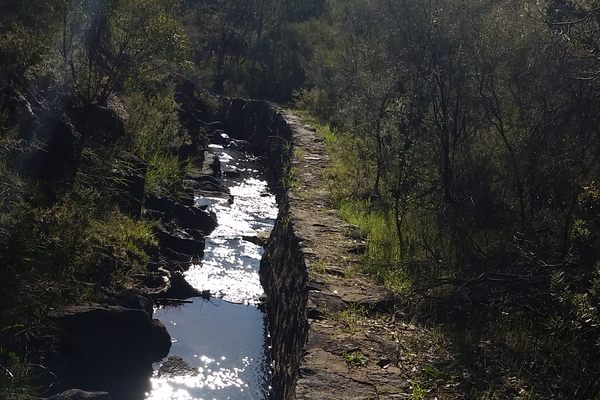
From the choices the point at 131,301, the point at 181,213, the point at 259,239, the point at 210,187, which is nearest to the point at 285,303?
the point at 131,301

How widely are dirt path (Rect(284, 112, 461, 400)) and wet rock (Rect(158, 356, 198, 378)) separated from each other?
8.00ft

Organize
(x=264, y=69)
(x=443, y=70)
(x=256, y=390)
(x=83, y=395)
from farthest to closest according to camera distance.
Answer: (x=264, y=69)
(x=443, y=70)
(x=256, y=390)
(x=83, y=395)

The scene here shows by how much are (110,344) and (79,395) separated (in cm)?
143

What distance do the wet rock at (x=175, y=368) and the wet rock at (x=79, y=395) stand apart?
4.33 ft

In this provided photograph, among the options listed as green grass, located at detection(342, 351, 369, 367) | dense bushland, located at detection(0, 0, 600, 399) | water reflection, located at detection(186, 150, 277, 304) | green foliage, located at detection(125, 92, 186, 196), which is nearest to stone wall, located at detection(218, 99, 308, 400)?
water reflection, located at detection(186, 150, 277, 304)

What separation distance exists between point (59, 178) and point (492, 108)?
719cm

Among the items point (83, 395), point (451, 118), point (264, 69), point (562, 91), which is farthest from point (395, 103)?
point (264, 69)

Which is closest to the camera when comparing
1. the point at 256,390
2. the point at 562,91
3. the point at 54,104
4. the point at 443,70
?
the point at 562,91

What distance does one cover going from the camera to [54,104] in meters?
12.5

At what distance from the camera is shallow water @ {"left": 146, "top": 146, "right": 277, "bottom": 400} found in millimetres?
9867

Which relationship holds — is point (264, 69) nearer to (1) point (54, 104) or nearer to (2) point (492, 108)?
(1) point (54, 104)

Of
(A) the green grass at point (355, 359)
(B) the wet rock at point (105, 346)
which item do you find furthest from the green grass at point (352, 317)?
(B) the wet rock at point (105, 346)

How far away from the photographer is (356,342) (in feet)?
25.9

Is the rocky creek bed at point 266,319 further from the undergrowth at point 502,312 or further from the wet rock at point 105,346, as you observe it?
the undergrowth at point 502,312
